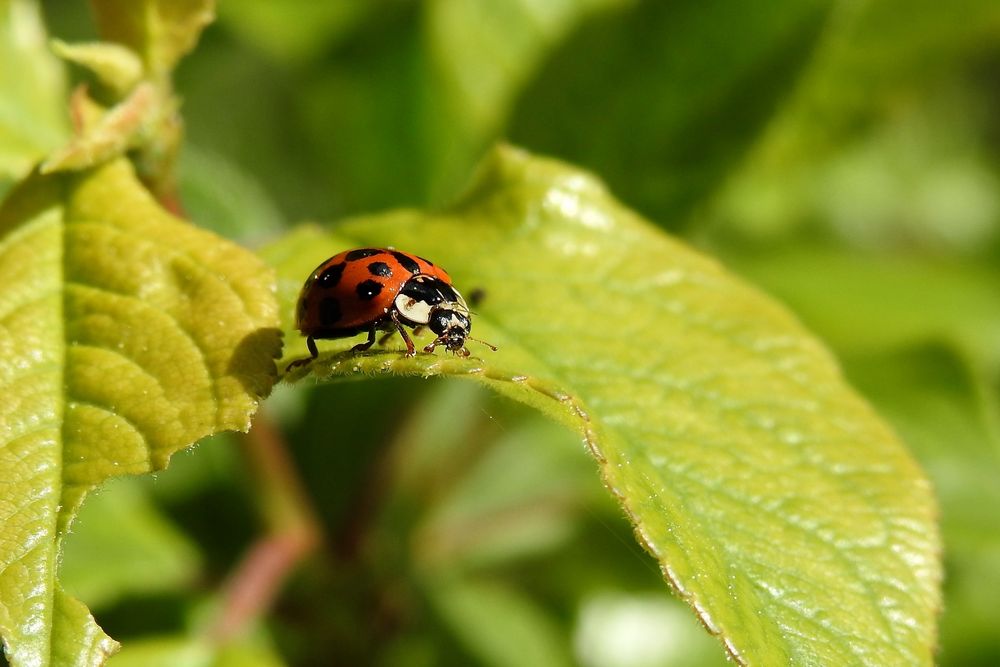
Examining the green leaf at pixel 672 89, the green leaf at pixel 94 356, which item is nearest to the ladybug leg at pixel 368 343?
the green leaf at pixel 94 356

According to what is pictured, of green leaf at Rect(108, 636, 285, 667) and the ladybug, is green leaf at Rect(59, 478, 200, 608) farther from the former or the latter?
the ladybug

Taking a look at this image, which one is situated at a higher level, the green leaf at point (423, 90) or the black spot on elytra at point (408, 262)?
the black spot on elytra at point (408, 262)

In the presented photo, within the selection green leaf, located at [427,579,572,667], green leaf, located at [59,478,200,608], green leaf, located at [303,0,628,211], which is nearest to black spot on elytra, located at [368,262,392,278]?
green leaf, located at [59,478,200,608]

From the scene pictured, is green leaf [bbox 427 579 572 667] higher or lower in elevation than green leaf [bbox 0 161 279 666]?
lower

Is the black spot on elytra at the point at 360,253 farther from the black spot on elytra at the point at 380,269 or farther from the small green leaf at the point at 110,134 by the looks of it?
the small green leaf at the point at 110,134

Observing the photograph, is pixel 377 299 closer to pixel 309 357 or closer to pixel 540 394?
pixel 309 357
